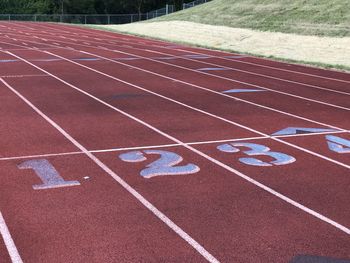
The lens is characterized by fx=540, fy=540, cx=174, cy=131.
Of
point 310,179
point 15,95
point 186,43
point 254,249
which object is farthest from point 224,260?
point 186,43

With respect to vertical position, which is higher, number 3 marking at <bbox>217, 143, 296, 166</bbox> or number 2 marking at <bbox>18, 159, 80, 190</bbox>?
number 2 marking at <bbox>18, 159, 80, 190</bbox>

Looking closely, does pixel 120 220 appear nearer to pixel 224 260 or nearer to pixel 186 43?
pixel 224 260

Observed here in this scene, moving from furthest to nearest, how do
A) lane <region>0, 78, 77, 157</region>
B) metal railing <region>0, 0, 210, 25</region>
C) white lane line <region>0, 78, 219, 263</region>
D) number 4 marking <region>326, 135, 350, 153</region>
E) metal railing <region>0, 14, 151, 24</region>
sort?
metal railing <region>0, 14, 151, 24</region>
metal railing <region>0, 0, 210, 25</region>
number 4 marking <region>326, 135, 350, 153</region>
lane <region>0, 78, 77, 157</region>
white lane line <region>0, 78, 219, 263</region>

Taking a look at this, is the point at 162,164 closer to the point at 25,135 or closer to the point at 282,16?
the point at 25,135

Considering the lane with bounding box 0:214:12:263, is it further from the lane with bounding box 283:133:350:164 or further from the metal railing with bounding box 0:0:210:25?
the metal railing with bounding box 0:0:210:25

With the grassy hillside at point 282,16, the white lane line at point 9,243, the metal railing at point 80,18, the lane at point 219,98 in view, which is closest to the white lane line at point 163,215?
the white lane line at point 9,243

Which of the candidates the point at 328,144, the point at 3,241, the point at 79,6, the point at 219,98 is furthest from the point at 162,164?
the point at 79,6

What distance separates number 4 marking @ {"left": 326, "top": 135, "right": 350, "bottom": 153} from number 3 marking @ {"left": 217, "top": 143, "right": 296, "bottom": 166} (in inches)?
37.6

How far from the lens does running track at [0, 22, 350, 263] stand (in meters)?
4.84

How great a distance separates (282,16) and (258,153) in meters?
27.5

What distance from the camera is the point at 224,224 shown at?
530 centimetres

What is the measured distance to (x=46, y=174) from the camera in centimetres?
671

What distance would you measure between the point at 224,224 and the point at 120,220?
103cm

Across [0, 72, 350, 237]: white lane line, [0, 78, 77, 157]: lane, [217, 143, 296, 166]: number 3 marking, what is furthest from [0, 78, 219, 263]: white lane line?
[217, 143, 296, 166]: number 3 marking
